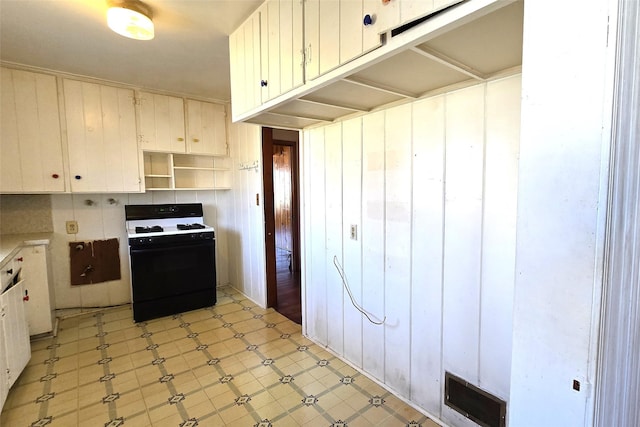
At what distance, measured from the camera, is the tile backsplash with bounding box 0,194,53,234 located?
2877 millimetres

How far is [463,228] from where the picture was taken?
1523mm

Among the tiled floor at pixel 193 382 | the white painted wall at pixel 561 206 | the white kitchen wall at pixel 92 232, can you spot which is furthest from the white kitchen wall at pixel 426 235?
the white kitchen wall at pixel 92 232

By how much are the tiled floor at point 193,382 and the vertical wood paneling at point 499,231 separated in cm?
59

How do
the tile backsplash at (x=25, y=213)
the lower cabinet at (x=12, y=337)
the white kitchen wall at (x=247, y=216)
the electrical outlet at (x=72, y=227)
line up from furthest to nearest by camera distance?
the white kitchen wall at (x=247, y=216), the electrical outlet at (x=72, y=227), the tile backsplash at (x=25, y=213), the lower cabinet at (x=12, y=337)

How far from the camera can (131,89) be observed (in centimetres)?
315

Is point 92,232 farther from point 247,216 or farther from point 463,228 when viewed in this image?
point 463,228

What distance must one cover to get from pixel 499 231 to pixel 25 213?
13.1 feet

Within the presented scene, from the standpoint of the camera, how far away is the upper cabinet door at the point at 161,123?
10.6 ft

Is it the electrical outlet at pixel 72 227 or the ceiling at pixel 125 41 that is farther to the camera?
the electrical outlet at pixel 72 227

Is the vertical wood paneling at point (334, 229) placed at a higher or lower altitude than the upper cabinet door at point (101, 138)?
lower

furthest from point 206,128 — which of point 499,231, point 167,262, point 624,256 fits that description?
Answer: point 624,256

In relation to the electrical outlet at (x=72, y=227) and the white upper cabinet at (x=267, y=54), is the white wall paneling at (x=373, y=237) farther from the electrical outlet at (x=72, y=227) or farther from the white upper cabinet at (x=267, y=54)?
the electrical outlet at (x=72, y=227)

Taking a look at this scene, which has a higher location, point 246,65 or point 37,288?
point 246,65

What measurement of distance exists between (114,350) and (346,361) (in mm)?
1930
